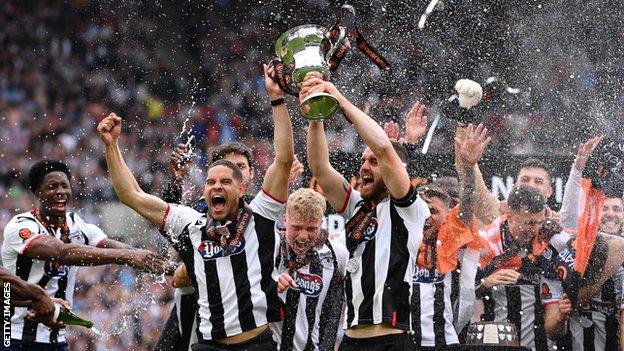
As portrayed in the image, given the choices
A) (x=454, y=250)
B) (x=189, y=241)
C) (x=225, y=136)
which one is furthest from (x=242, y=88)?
(x=189, y=241)

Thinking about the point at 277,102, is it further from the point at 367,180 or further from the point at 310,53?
the point at 367,180

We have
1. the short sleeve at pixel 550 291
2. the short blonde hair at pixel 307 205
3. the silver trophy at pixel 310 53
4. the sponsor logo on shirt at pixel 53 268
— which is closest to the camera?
the silver trophy at pixel 310 53

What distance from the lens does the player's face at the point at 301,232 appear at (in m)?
5.62

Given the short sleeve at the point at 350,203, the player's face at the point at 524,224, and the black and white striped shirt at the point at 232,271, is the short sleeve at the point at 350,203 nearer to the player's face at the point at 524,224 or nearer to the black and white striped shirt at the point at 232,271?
the black and white striped shirt at the point at 232,271

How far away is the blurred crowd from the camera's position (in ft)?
34.8

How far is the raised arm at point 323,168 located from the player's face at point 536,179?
2.18m

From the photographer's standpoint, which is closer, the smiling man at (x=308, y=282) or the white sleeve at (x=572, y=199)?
the smiling man at (x=308, y=282)

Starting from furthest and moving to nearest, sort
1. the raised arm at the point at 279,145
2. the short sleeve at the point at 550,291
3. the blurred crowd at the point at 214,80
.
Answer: the blurred crowd at the point at 214,80, the short sleeve at the point at 550,291, the raised arm at the point at 279,145

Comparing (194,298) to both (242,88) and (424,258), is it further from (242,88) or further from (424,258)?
(242,88)

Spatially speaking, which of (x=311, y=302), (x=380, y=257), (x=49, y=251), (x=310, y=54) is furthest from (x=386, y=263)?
(x=49, y=251)

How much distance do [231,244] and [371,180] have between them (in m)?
0.70

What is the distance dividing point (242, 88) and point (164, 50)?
1.25 m

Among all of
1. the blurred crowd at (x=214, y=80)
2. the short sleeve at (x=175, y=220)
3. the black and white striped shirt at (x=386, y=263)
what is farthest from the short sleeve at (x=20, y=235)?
the blurred crowd at (x=214, y=80)

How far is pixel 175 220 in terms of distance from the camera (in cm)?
515
